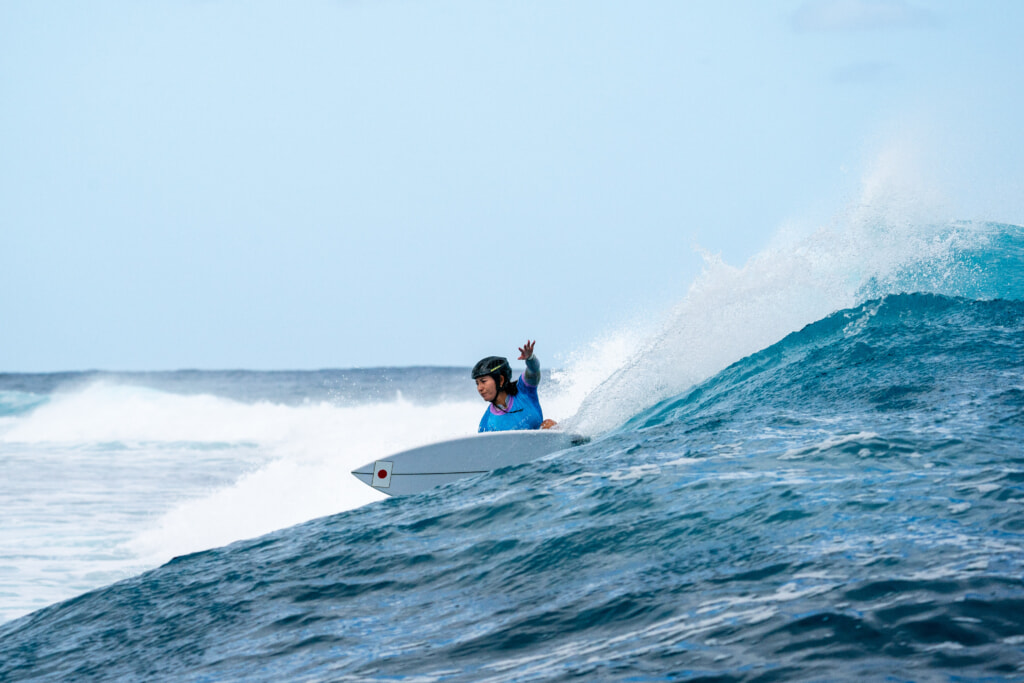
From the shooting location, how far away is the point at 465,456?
7320 mm

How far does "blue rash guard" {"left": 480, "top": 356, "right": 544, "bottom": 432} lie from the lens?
24.8 feet

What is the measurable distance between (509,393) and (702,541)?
3.62 m

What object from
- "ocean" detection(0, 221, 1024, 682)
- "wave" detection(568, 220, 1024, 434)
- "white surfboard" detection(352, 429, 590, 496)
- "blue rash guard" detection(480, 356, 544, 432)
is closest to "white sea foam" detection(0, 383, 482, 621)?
"ocean" detection(0, 221, 1024, 682)

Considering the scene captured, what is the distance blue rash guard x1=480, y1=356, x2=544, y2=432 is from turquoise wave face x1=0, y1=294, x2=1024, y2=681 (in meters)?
0.82

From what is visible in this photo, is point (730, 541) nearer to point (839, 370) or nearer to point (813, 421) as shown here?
point (813, 421)

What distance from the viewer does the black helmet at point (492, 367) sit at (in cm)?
744

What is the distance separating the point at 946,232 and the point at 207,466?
1394 centimetres

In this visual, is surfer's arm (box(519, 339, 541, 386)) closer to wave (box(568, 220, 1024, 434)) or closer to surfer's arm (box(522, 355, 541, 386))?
surfer's arm (box(522, 355, 541, 386))

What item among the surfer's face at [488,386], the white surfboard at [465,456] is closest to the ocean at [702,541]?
the white surfboard at [465,456]

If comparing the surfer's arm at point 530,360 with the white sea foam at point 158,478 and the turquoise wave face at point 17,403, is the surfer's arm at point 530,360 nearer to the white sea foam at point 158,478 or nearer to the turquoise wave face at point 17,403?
the white sea foam at point 158,478

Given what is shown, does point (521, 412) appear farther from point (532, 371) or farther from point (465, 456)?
point (465, 456)

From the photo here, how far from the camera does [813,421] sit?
6.19 metres

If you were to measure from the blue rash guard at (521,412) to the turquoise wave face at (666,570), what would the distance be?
822 millimetres

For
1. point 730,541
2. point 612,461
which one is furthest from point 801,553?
point 612,461
